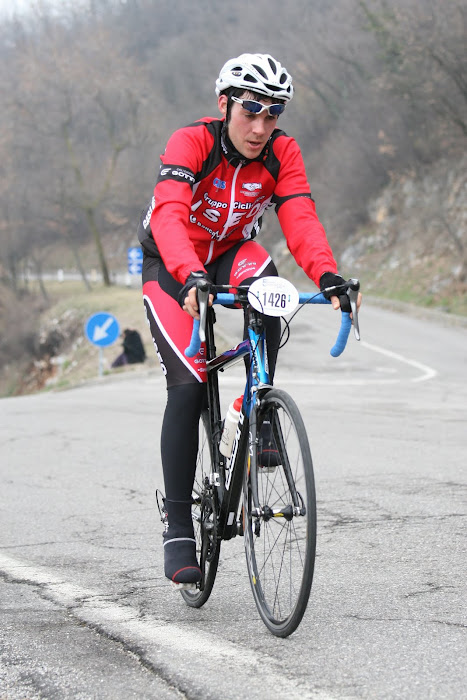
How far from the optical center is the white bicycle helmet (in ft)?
12.6

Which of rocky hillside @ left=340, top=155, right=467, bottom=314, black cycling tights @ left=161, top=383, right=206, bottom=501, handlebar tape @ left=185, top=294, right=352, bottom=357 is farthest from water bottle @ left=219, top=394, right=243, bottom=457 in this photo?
rocky hillside @ left=340, top=155, right=467, bottom=314

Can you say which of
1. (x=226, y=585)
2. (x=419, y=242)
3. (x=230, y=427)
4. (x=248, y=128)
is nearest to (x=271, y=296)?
(x=230, y=427)

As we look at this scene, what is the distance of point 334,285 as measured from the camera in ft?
12.0

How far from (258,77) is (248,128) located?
213 millimetres

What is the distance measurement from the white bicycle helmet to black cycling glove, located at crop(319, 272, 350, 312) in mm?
764

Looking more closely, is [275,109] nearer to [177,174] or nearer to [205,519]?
[177,174]

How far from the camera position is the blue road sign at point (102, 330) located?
68.0ft

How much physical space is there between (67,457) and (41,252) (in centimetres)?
A: 5433

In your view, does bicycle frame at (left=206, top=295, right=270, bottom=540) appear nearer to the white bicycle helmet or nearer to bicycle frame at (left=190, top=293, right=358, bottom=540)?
bicycle frame at (left=190, top=293, right=358, bottom=540)

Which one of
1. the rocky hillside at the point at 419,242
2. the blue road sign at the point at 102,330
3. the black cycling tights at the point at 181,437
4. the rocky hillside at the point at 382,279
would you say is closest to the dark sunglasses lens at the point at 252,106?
the black cycling tights at the point at 181,437

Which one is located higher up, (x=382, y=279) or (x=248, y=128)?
(x=382, y=279)

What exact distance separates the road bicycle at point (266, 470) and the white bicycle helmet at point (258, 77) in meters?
0.83

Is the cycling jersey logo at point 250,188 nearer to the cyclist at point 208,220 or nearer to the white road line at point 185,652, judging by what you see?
the cyclist at point 208,220

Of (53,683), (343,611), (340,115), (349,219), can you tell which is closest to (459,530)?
→ (343,611)
